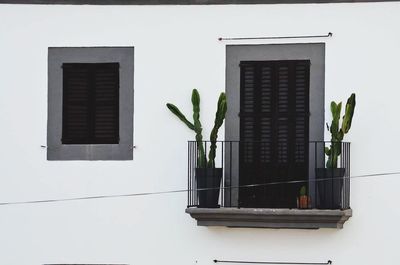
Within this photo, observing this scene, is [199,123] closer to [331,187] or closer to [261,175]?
[261,175]

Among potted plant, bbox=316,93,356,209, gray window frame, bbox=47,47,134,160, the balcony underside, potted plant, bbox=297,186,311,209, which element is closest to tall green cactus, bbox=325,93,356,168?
potted plant, bbox=316,93,356,209

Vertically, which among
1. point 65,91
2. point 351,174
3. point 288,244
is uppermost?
point 65,91

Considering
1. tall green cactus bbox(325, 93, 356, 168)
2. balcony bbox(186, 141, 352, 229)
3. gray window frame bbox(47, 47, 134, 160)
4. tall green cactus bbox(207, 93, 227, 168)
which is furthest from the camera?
gray window frame bbox(47, 47, 134, 160)

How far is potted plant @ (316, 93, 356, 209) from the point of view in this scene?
42.4 feet

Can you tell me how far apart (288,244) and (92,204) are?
250cm

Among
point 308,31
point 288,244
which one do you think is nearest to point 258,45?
point 308,31

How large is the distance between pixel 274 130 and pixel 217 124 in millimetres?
781

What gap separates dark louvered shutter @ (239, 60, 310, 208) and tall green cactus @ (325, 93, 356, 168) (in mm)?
495

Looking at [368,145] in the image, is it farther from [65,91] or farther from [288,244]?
[65,91]

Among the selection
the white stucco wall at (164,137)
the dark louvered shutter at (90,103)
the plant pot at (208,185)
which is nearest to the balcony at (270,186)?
the plant pot at (208,185)

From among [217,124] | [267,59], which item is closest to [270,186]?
[217,124]

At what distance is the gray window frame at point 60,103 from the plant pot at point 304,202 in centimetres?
218

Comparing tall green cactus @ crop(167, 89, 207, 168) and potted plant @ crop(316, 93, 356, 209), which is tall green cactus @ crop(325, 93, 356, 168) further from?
tall green cactus @ crop(167, 89, 207, 168)

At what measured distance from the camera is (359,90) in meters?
13.3
